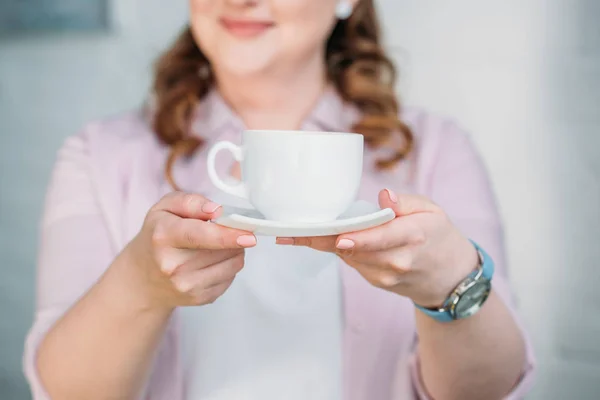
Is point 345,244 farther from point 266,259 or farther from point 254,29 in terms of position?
point 254,29

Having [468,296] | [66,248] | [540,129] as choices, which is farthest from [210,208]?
[540,129]

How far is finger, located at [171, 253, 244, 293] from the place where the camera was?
1.90ft

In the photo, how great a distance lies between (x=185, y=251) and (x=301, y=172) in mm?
126

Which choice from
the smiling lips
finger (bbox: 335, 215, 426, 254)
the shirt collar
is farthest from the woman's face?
finger (bbox: 335, 215, 426, 254)

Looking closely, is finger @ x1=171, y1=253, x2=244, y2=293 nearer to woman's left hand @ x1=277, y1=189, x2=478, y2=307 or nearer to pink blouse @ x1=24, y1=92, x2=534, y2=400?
woman's left hand @ x1=277, y1=189, x2=478, y2=307

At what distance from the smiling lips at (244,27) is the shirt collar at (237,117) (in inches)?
6.0

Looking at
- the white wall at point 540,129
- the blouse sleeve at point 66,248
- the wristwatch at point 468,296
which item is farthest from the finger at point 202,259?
the white wall at point 540,129

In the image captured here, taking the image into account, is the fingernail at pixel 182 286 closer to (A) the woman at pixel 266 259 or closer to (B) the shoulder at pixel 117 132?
(A) the woman at pixel 266 259

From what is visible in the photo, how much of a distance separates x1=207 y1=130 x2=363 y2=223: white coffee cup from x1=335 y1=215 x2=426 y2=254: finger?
6 centimetres

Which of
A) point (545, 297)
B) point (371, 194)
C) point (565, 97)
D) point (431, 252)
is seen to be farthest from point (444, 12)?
point (431, 252)

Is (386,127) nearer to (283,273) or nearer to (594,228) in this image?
(283,273)

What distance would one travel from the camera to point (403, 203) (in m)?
0.58

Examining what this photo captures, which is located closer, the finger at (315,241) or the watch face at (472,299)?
the finger at (315,241)

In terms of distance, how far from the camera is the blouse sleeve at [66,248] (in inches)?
33.2
